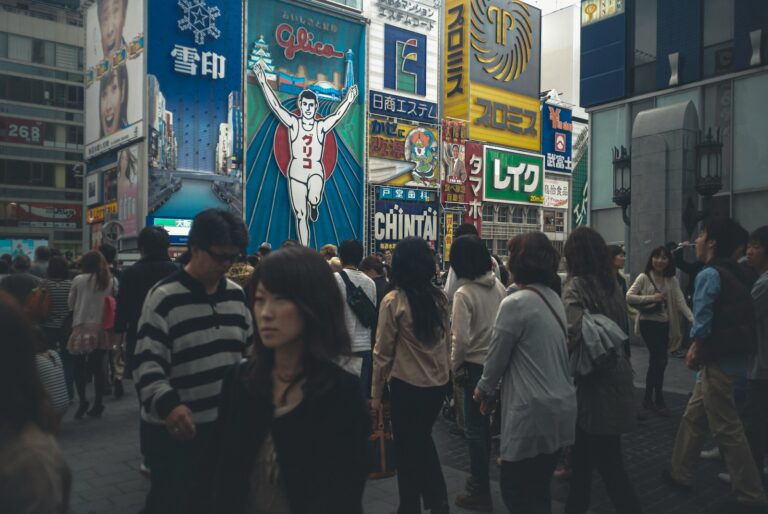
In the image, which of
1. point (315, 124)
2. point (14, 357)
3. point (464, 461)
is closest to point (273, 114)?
point (315, 124)

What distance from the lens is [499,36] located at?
39.0 meters

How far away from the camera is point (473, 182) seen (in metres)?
37.8

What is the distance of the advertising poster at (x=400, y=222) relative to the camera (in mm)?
32438

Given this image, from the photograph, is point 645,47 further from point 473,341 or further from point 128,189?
point 128,189

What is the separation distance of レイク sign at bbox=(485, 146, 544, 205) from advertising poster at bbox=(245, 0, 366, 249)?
35.8 feet

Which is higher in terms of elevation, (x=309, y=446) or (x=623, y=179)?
(x=623, y=179)

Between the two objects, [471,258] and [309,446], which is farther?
[471,258]

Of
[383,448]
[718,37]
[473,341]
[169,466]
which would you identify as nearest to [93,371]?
[383,448]

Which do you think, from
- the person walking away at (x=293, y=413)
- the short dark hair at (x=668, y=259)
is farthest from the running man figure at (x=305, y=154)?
the person walking away at (x=293, y=413)

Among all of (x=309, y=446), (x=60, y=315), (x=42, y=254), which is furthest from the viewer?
(x=42, y=254)

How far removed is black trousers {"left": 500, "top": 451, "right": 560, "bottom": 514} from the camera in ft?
10.7

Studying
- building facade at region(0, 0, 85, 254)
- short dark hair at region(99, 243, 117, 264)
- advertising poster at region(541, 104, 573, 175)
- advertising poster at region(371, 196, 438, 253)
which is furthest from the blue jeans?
building facade at region(0, 0, 85, 254)

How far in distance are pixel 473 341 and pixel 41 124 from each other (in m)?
51.4

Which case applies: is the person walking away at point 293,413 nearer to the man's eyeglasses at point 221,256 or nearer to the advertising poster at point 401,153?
the man's eyeglasses at point 221,256
